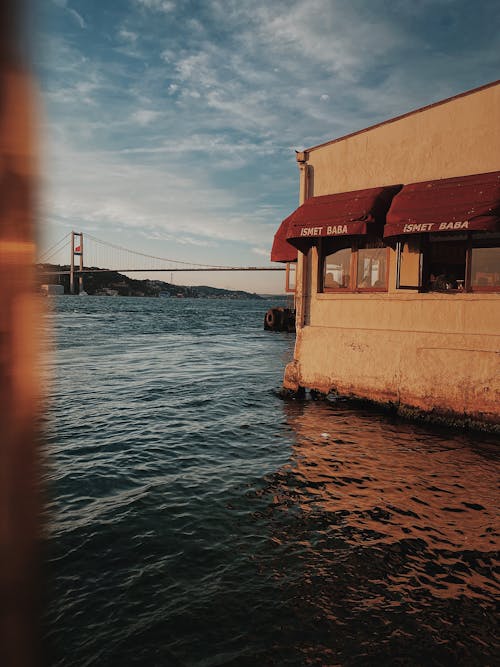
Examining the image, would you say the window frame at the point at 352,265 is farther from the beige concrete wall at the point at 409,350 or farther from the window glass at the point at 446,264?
the window glass at the point at 446,264

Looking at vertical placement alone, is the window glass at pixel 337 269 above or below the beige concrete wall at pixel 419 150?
below

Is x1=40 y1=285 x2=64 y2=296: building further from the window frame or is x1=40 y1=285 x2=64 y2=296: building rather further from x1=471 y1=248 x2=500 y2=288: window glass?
the window frame

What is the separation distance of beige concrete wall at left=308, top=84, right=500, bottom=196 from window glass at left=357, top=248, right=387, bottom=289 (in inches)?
55.4

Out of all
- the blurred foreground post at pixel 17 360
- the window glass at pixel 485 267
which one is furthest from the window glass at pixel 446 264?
the blurred foreground post at pixel 17 360

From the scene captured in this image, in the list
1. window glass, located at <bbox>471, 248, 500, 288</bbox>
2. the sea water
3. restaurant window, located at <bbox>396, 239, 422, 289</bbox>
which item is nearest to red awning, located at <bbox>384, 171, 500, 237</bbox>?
restaurant window, located at <bbox>396, 239, 422, 289</bbox>

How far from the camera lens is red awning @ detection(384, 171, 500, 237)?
24.5 feet

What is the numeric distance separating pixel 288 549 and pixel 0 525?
4.48 m

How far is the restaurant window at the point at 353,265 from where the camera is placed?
981 cm

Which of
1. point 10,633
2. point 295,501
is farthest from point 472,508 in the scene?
point 10,633

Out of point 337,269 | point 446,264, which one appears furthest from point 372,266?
point 446,264

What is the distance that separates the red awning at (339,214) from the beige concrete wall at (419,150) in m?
0.38

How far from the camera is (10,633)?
785mm

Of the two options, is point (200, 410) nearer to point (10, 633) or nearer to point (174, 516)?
point (174, 516)

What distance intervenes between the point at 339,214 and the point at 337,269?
55.7 inches
